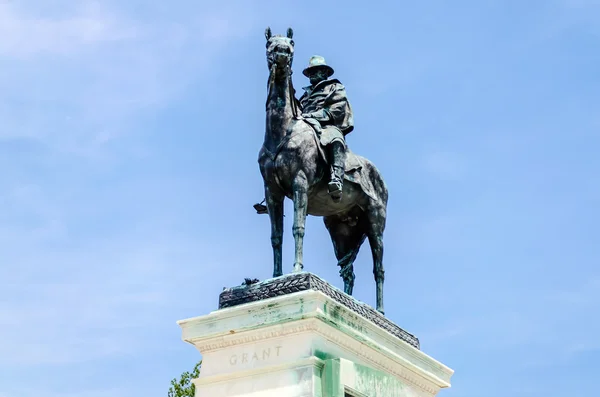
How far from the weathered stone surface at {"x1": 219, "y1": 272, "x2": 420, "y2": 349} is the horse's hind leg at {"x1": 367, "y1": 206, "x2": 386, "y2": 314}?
1272mm

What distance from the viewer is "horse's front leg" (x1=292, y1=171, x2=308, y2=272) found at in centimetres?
1257

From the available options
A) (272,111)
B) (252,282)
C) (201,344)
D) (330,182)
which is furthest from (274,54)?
(201,344)

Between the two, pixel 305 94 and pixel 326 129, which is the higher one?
pixel 305 94

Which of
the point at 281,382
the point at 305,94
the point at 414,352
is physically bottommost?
the point at 281,382

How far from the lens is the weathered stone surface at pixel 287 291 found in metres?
12.0

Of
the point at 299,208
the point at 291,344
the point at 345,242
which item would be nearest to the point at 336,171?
the point at 299,208

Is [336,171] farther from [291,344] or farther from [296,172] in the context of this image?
[291,344]

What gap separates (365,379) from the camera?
→ 12.1 meters

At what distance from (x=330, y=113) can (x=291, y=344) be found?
370 cm

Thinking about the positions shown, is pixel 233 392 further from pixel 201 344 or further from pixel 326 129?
pixel 326 129

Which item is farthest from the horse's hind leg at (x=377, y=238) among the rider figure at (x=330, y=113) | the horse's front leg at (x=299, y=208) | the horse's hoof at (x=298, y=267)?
the horse's hoof at (x=298, y=267)

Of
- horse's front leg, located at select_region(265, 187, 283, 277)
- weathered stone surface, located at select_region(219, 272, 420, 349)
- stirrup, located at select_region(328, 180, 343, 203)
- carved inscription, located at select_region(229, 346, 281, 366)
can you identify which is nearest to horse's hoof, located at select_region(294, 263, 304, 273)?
weathered stone surface, located at select_region(219, 272, 420, 349)

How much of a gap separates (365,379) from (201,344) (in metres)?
2.04

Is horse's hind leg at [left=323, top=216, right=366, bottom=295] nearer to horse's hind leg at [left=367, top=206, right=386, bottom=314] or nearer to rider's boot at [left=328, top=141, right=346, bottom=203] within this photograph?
horse's hind leg at [left=367, top=206, right=386, bottom=314]
